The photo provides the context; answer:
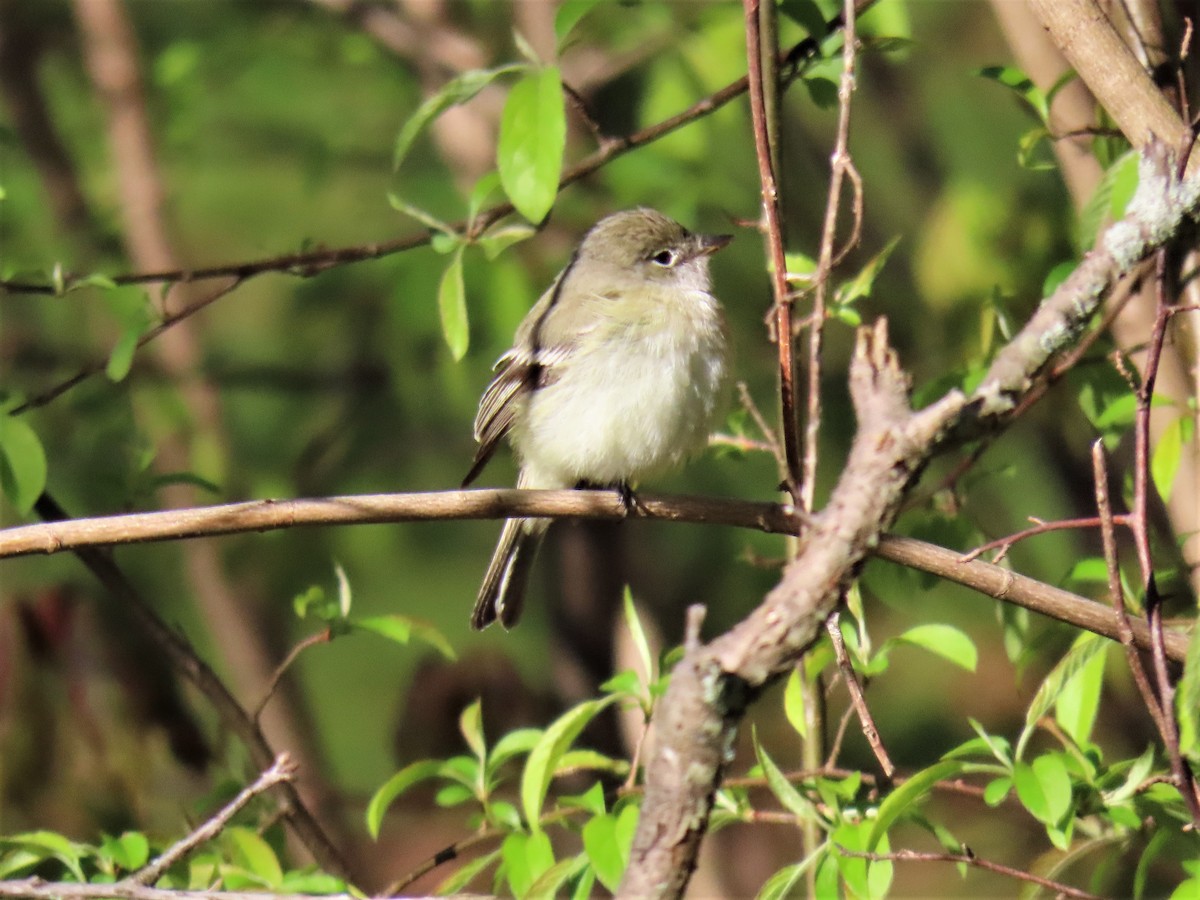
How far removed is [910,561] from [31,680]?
281cm

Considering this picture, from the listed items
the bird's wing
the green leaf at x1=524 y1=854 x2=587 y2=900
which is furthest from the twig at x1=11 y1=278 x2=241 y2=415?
the green leaf at x1=524 y1=854 x2=587 y2=900

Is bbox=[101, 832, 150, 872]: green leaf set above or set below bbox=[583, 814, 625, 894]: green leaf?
below

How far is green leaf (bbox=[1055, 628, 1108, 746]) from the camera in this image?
2.67 meters

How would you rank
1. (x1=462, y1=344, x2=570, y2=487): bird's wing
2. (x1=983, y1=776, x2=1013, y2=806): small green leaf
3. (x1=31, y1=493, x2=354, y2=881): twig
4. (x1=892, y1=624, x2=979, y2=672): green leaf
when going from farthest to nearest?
(x1=462, y1=344, x2=570, y2=487): bird's wing
(x1=31, y1=493, x2=354, y2=881): twig
(x1=892, y1=624, x2=979, y2=672): green leaf
(x1=983, y1=776, x2=1013, y2=806): small green leaf

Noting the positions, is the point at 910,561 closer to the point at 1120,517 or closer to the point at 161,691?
the point at 1120,517

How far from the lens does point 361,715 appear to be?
7.56 metres

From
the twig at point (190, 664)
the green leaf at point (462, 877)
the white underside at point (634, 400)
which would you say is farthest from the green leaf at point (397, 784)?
the white underside at point (634, 400)

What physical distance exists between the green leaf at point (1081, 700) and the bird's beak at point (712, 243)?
2.15 metres

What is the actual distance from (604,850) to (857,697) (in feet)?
1.66

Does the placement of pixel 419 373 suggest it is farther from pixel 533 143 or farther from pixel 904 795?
pixel 904 795

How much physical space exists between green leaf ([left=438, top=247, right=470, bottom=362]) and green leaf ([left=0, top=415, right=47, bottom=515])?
0.87 m

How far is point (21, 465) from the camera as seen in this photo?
2.86 metres

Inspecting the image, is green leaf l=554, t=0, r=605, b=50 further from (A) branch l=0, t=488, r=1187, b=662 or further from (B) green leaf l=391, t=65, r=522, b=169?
(A) branch l=0, t=488, r=1187, b=662

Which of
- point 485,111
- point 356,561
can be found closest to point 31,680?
point 356,561
